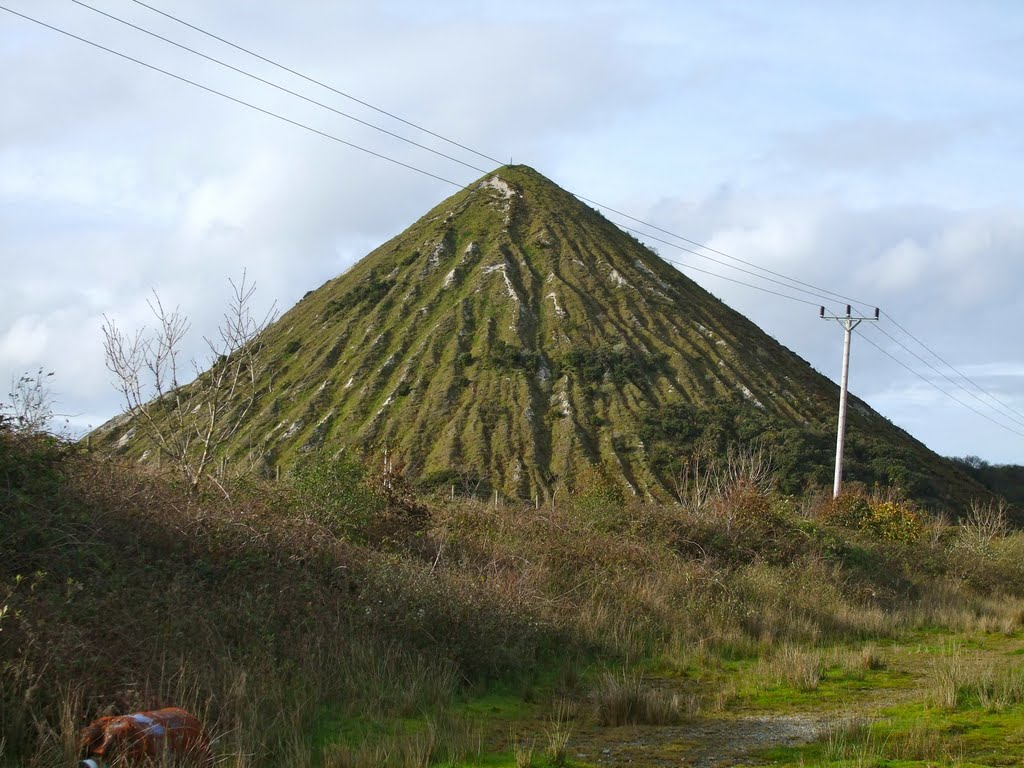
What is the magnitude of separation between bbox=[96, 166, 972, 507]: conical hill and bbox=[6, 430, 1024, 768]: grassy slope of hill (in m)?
36.3

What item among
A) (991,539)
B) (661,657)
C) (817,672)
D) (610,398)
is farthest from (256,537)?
(610,398)

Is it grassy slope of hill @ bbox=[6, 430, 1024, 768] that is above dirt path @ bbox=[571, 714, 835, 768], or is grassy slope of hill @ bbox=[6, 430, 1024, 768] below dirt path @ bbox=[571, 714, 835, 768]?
above

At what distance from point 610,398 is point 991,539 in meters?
38.0

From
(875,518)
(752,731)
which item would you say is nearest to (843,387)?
(875,518)

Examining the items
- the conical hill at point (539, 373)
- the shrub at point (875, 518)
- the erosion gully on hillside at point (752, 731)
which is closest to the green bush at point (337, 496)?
the erosion gully on hillside at point (752, 731)

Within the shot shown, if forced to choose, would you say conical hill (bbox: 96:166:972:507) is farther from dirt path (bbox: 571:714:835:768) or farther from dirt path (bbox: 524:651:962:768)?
dirt path (bbox: 571:714:835:768)

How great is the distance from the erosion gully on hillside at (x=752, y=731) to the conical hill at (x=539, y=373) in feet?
135

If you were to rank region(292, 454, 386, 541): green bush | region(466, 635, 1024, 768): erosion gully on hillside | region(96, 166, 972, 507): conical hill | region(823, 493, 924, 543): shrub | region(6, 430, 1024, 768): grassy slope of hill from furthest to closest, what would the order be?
1. region(96, 166, 972, 507): conical hill
2. region(823, 493, 924, 543): shrub
3. region(292, 454, 386, 541): green bush
4. region(466, 635, 1024, 768): erosion gully on hillside
5. region(6, 430, 1024, 768): grassy slope of hill

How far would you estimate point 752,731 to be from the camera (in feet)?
28.8

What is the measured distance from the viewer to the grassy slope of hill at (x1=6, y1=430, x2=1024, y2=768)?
735cm

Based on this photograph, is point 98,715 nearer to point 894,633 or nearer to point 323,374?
point 894,633

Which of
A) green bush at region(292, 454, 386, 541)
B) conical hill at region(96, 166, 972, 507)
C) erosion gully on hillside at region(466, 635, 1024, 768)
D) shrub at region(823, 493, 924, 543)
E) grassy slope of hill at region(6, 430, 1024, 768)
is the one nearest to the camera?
grassy slope of hill at region(6, 430, 1024, 768)

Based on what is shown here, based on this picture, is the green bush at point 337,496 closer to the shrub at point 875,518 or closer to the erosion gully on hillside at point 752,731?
the erosion gully on hillside at point 752,731

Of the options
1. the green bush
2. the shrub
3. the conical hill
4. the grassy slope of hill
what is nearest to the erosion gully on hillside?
the grassy slope of hill
